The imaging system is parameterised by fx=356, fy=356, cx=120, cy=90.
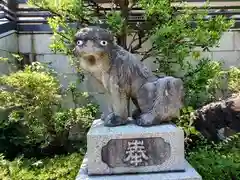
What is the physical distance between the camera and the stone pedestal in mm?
2770

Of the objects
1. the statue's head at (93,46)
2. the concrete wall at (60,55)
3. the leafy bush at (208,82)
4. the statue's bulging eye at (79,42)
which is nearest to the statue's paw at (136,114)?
the statue's head at (93,46)

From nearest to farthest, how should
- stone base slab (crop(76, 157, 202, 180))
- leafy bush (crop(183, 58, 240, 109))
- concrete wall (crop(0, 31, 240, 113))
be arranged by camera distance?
stone base slab (crop(76, 157, 202, 180)) < leafy bush (crop(183, 58, 240, 109)) < concrete wall (crop(0, 31, 240, 113))

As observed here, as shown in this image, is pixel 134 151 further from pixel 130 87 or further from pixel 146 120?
pixel 130 87

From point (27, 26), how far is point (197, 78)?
3.46 metres

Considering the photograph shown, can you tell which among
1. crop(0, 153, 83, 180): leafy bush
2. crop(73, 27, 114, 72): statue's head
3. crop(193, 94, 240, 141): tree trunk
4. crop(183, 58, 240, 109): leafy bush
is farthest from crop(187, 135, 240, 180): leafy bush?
crop(73, 27, 114, 72): statue's head

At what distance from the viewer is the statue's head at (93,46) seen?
2.73m

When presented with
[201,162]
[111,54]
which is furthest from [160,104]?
[201,162]

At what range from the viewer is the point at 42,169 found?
4508 mm

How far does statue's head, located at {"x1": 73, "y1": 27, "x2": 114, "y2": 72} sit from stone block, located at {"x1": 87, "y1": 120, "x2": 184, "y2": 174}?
22.7 inches

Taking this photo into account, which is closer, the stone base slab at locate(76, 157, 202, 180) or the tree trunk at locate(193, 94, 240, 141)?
the stone base slab at locate(76, 157, 202, 180)

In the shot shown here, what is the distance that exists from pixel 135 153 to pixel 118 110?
1.31 feet

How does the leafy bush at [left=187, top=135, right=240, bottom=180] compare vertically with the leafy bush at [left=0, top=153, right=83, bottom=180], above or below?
A: above

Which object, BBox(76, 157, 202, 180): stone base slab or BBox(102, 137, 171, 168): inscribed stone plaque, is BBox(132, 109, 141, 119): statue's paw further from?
BBox(76, 157, 202, 180): stone base slab

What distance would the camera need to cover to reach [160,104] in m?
2.94
